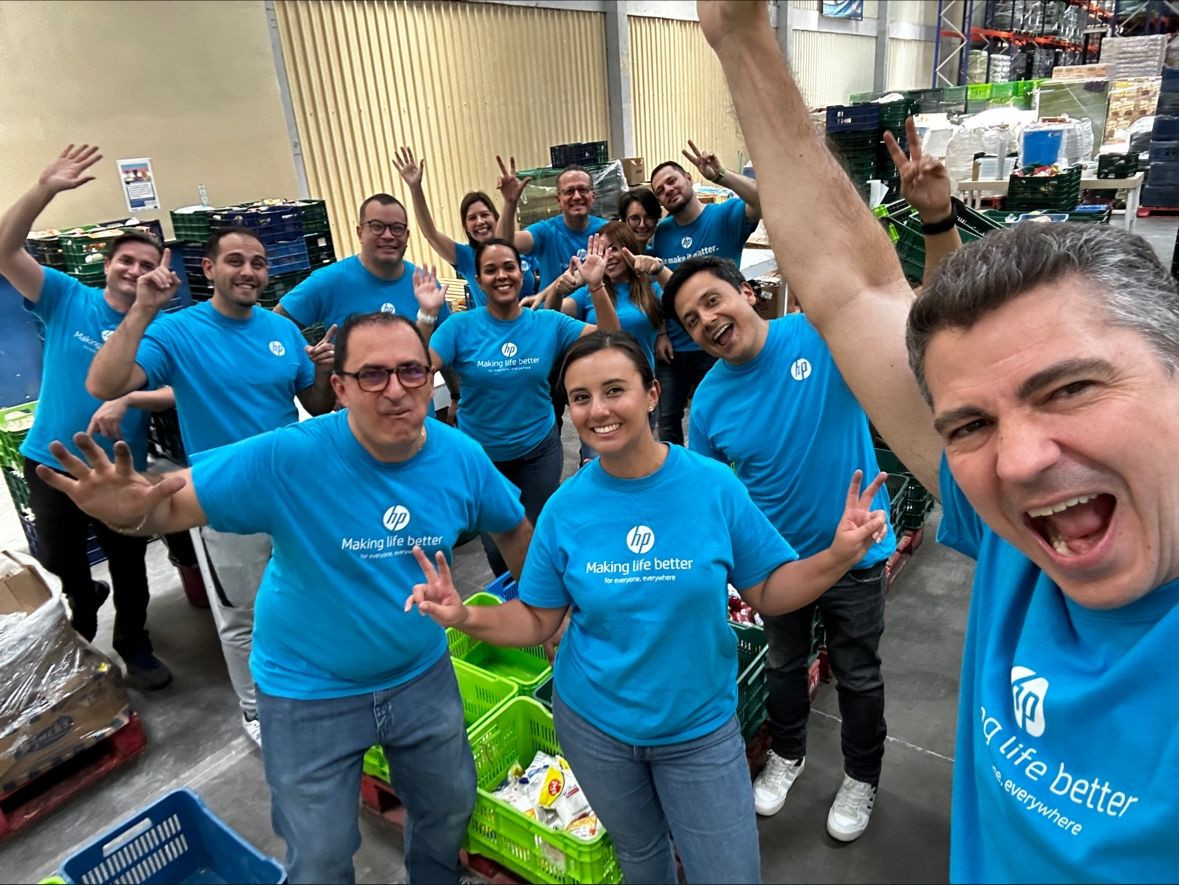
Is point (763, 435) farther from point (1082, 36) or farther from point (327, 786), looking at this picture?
point (1082, 36)

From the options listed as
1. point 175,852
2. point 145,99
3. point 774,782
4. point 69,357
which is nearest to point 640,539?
point 774,782

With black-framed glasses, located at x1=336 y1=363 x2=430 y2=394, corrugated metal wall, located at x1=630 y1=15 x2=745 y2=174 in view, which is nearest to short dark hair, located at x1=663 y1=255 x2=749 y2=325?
black-framed glasses, located at x1=336 y1=363 x2=430 y2=394

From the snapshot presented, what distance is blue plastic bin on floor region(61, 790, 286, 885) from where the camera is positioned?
7.00 feet

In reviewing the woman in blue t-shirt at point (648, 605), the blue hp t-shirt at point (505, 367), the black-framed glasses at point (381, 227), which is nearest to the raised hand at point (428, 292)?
the blue hp t-shirt at point (505, 367)

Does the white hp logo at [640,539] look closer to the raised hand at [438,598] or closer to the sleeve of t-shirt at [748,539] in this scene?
the sleeve of t-shirt at [748,539]

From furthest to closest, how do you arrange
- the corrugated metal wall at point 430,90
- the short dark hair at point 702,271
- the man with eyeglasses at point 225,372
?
the corrugated metal wall at point 430,90, the man with eyeglasses at point 225,372, the short dark hair at point 702,271

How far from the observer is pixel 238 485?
76.5 inches

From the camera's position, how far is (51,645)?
10.0 ft

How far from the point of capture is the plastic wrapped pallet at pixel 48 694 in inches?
115

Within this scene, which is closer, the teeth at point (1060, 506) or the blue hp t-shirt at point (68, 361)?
the teeth at point (1060, 506)

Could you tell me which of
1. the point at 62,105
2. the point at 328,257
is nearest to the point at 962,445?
the point at 328,257

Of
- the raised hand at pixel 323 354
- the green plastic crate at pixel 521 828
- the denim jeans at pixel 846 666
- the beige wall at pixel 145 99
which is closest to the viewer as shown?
the green plastic crate at pixel 521 828

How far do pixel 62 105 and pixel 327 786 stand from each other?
6.00 m

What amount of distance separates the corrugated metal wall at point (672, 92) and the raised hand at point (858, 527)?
10.6 meters
